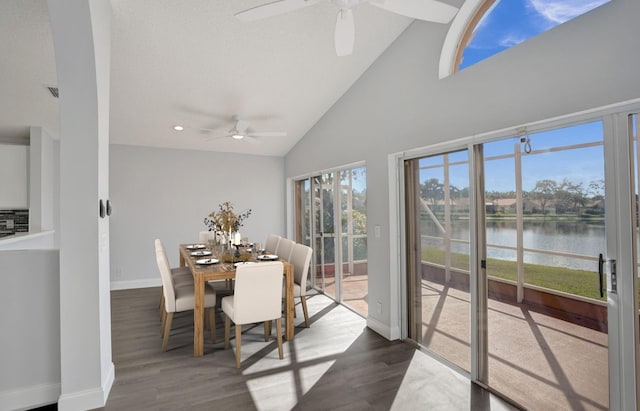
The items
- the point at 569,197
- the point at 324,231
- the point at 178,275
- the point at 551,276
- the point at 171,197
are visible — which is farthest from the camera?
the point at 171,197

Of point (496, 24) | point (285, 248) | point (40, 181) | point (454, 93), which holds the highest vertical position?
point (496, 24)

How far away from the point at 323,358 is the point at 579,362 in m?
1.87

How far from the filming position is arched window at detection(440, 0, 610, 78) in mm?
2021

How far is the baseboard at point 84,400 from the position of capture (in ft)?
7.26

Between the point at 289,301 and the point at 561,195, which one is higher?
the point at 561,195

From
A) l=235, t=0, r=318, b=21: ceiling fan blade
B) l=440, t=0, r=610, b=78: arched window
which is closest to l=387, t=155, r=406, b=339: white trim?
l=440, t=0, r=610, b=78: arched window

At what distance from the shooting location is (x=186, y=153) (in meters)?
5.84

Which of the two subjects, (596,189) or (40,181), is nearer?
(596,189)

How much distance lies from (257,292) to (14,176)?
4.39m

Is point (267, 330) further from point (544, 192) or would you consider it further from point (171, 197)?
point (171, 197)

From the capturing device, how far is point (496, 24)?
2.46 meters

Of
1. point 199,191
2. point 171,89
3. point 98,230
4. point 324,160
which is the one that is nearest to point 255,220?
point 199,191

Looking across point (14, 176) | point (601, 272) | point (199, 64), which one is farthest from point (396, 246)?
point (14, 176)

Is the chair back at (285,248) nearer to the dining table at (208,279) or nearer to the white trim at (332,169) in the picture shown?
the dining table at (208,279)
